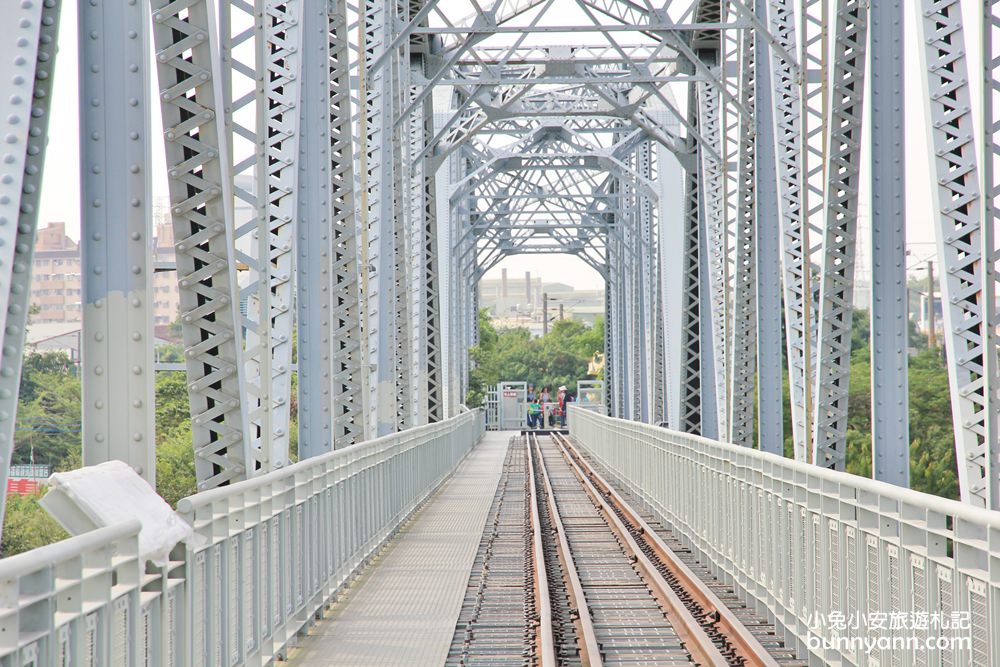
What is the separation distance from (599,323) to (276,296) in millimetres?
119669

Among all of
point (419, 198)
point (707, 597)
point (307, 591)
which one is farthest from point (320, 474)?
point (419, 198)

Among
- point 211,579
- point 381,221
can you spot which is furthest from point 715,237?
point 211,579

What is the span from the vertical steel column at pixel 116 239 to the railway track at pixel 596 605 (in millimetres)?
3064

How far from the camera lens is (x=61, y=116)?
244 ft

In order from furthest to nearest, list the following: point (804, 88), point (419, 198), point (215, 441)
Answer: point (419, 198)
point (804, 88)
point (215, 441)

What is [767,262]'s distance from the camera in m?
17.0

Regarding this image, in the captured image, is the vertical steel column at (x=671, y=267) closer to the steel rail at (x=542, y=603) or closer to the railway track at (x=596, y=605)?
the railway track at (x=596, y=605)

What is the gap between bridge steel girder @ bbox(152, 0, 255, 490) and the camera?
6629 millimetres

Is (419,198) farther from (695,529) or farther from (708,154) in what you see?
(695,529)

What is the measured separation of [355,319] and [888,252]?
6117mm

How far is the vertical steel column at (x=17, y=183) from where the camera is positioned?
15.0 feet

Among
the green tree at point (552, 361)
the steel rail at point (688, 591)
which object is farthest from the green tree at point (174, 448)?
the green tree at point (552, 361)

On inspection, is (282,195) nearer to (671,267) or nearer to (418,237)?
(418,237)

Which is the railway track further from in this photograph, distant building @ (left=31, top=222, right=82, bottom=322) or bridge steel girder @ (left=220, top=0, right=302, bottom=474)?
distant building @ (left=31, top=222, right=82, bottom=322)
